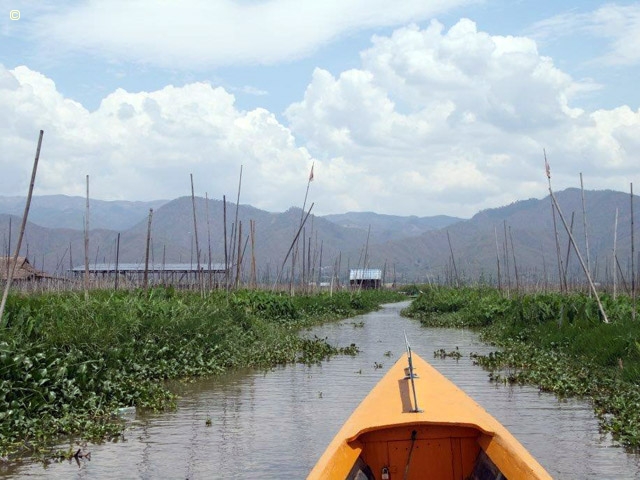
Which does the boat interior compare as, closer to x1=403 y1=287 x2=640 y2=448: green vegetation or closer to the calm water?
the calm water

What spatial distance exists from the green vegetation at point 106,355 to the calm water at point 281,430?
1.81ft

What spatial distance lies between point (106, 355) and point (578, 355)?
863 cm

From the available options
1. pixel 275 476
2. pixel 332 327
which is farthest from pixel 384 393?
pixel 332 327

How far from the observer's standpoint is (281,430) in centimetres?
1024

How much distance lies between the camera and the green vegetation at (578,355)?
35.4 ft

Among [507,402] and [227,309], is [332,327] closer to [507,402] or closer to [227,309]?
[227,309]

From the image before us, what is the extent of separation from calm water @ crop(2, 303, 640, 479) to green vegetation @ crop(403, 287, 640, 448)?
32 centimetres

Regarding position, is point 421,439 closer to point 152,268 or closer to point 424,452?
point 424,452

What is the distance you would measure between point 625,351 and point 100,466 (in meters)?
8.60

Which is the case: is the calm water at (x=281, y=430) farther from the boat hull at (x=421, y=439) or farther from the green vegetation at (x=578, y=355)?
the boat hull at (x=421, y=439)

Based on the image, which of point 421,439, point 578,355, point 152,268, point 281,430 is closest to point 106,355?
point 281,430

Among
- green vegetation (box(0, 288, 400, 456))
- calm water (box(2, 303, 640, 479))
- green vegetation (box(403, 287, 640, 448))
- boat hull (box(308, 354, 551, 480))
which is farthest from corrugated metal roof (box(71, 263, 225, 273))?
boat hull (box(308, 354, 551, 480))

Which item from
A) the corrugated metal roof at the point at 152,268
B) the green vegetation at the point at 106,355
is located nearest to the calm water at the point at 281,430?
the green vegetation at the point at 106,355

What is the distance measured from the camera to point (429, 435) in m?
6.88
